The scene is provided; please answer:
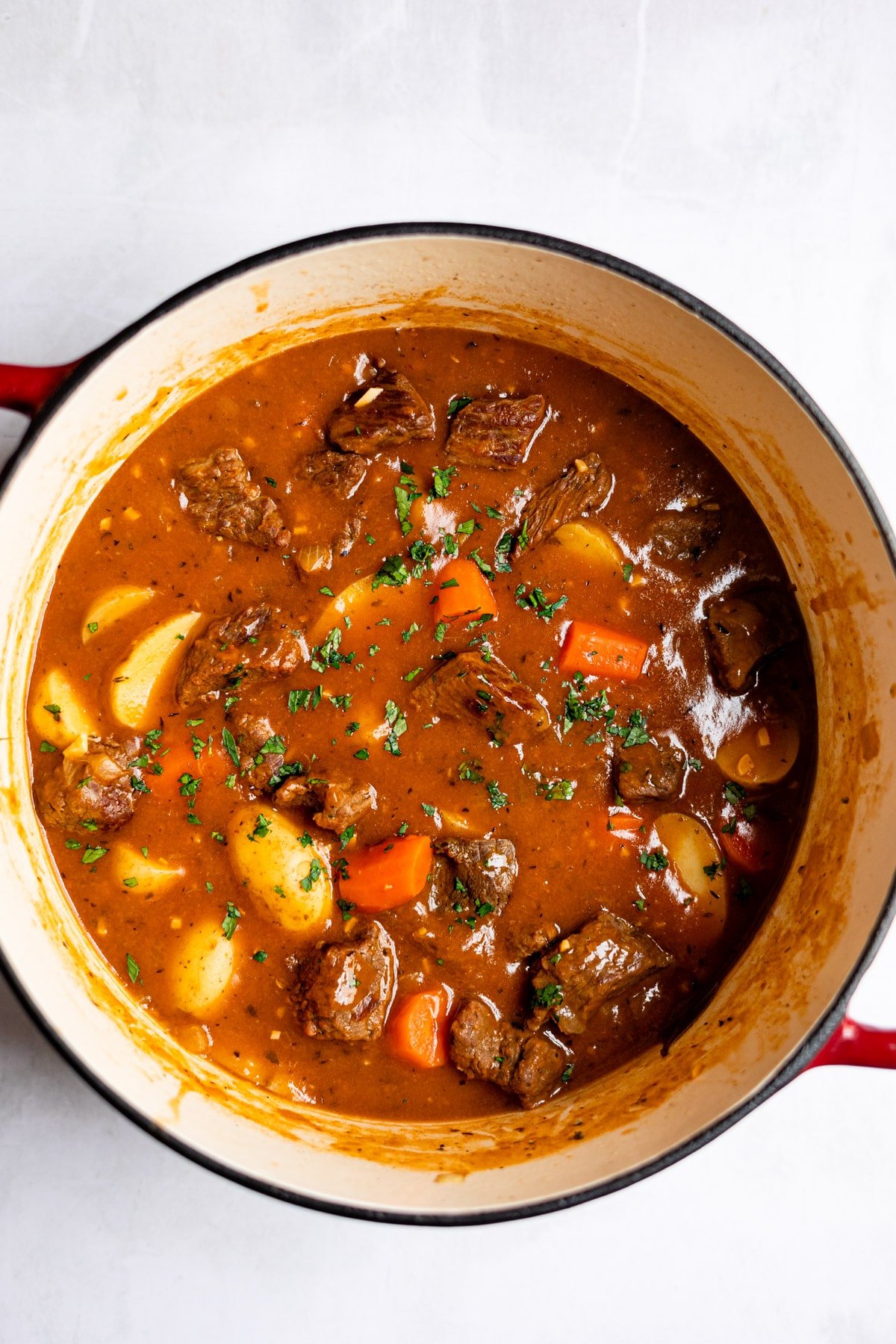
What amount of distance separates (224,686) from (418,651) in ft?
2.08

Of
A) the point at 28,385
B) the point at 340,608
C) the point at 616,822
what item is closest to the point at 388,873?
the point at 616,822

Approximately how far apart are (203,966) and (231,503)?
4.90 ft

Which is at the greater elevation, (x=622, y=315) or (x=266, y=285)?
(x=622, y=315)

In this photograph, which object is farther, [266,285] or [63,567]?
[63,567]

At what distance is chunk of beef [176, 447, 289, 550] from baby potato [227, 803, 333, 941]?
0.89 meters

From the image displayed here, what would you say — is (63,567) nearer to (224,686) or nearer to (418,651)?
(224,686)

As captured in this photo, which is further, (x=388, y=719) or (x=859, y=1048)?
(x=388, y=719)

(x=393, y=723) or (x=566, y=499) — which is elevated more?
(x=566, y=499)

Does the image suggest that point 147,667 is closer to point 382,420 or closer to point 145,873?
point 145,873

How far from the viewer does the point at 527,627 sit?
3.33 m

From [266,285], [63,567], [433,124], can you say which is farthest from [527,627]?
[433,124]

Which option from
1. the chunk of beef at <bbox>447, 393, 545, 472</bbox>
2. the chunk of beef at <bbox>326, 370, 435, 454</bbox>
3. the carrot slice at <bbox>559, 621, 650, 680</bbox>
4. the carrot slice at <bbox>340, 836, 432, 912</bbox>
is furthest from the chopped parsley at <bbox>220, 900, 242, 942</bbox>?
the chunk of beef at <bbox>447, 393, 545, 472</bbox>

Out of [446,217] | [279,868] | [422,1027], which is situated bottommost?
[422,1027]

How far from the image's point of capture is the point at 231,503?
10.6ft
